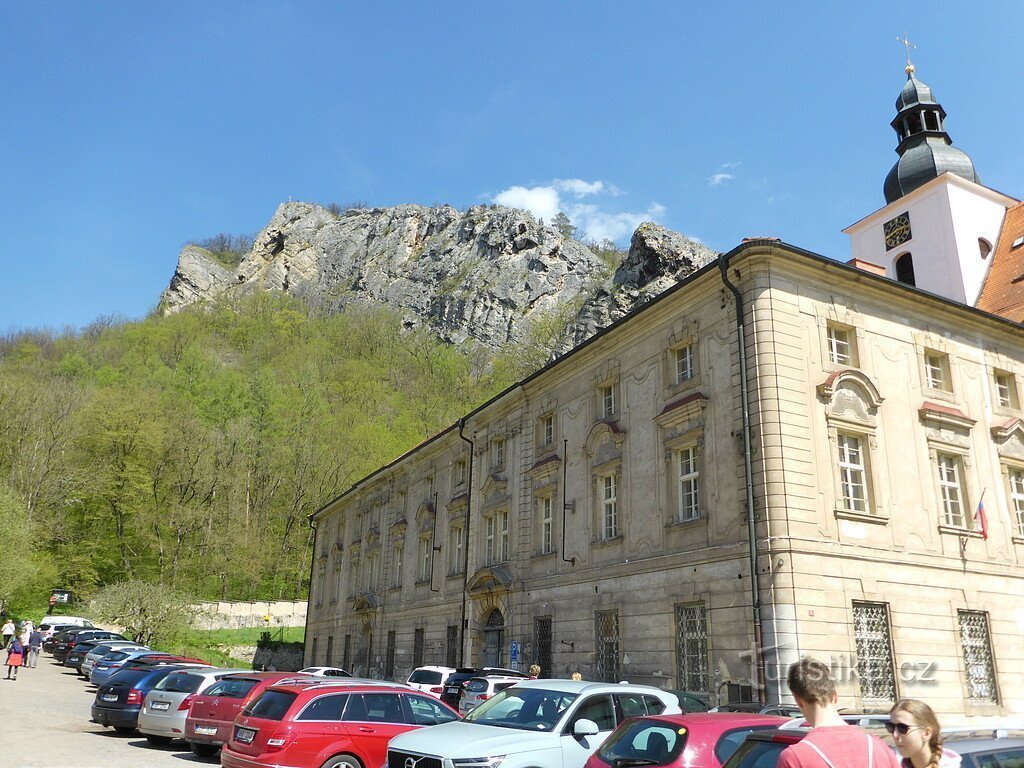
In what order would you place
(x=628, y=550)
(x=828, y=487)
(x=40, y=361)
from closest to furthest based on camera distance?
(x=828, y=487) → (x=628, y=550) → (x=40, y=361)

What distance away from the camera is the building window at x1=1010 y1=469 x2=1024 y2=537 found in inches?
895

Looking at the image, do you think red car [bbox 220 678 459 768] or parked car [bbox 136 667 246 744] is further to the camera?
parked car [bbox 136 667 246 744]

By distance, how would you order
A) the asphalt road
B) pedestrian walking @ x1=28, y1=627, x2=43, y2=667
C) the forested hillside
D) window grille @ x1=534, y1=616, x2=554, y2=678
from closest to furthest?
1. the asphalt road
2. window grille @ x1=534, y1=616, x2=554, y2=678
3. pedestrian walking @ x1=28, y1=627, x2=43, y2=667
4. the forested hillside

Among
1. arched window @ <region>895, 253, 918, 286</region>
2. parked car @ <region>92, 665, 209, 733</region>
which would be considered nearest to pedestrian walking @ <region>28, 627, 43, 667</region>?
parked car @ <region>92, 665, 209, 733</region>

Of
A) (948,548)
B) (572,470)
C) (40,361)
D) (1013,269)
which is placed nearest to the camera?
(948,548)

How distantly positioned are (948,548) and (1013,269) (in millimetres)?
20087

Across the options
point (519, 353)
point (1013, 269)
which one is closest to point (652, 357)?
point (1013, 269)

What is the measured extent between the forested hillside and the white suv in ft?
141

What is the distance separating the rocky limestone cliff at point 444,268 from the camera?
8512 cm

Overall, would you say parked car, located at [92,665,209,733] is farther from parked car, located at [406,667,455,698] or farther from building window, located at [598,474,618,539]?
building window, located at [598,474,618,539]

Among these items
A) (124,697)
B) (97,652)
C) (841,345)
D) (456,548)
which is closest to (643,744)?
(124,697)

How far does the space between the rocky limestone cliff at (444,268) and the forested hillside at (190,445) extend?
71.0 ft

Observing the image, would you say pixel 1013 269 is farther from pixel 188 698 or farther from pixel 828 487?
pixel 188 698

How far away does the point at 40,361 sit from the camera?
73.2 m
